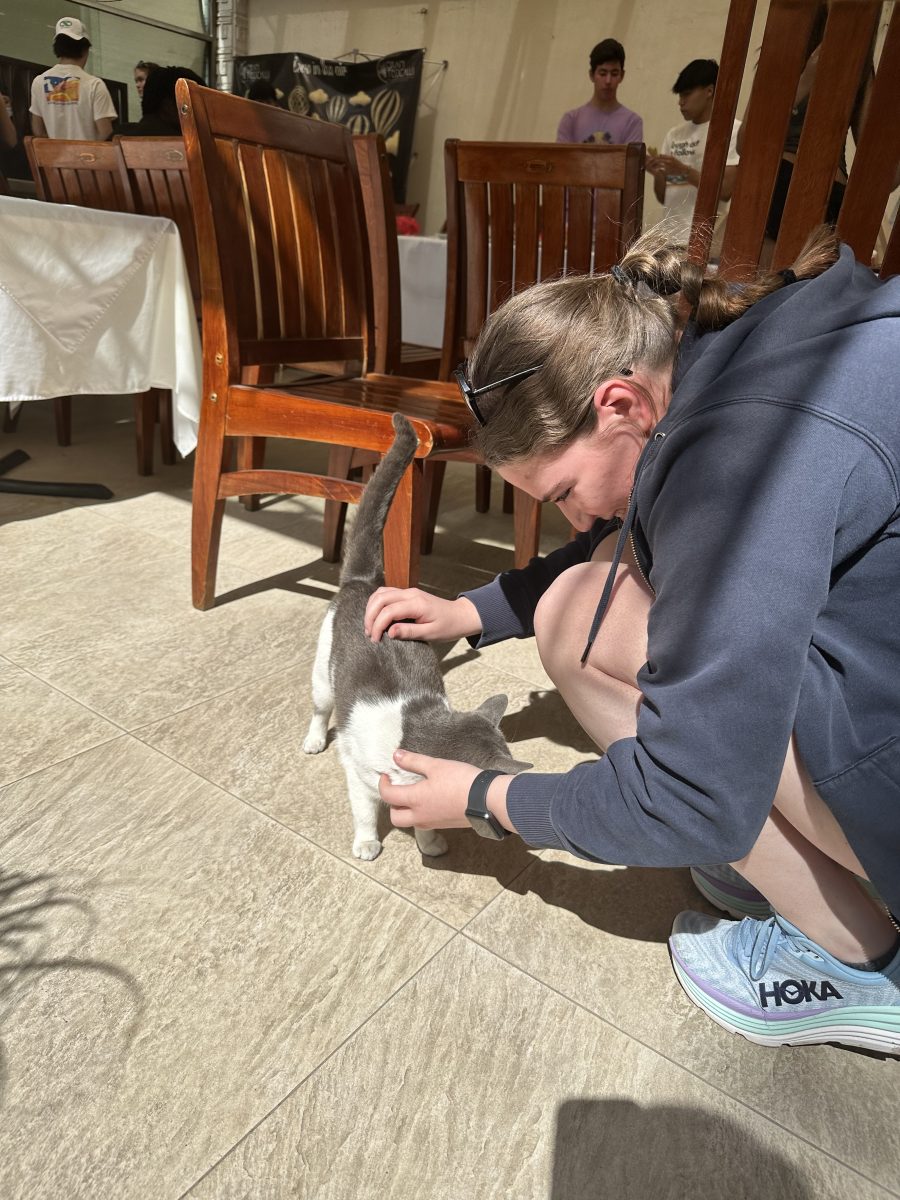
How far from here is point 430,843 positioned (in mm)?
1329

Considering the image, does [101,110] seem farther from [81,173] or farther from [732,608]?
[732,608]

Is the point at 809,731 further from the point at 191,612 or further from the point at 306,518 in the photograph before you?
the point at 306,518

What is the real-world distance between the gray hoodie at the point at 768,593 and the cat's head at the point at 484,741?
245 millimetres

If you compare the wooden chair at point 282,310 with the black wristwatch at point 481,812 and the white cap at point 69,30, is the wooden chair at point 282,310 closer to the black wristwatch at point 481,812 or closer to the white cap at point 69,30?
the black wristwatch at point 481,812

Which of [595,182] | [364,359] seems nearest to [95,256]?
[364,359]

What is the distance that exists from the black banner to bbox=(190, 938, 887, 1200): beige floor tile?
792 centimetres

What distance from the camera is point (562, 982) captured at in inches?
43.8

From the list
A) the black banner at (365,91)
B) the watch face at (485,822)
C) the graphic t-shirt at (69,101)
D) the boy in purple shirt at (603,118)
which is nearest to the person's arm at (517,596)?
the watch face at (485,822)

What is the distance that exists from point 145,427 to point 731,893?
271cm

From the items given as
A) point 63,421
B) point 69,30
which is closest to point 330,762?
point 63,421

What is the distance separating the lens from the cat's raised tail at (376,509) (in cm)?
147

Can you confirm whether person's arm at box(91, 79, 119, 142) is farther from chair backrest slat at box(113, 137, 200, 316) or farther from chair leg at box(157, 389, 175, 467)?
chair leg at box(157, 389, 175, 467)

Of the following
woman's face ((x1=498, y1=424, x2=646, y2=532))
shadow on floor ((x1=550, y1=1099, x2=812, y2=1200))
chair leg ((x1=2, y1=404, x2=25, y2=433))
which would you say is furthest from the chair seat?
chair leg ((x1=2, y1=404, x2=25, y2=433))

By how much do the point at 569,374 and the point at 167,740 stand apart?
3.58 ft
